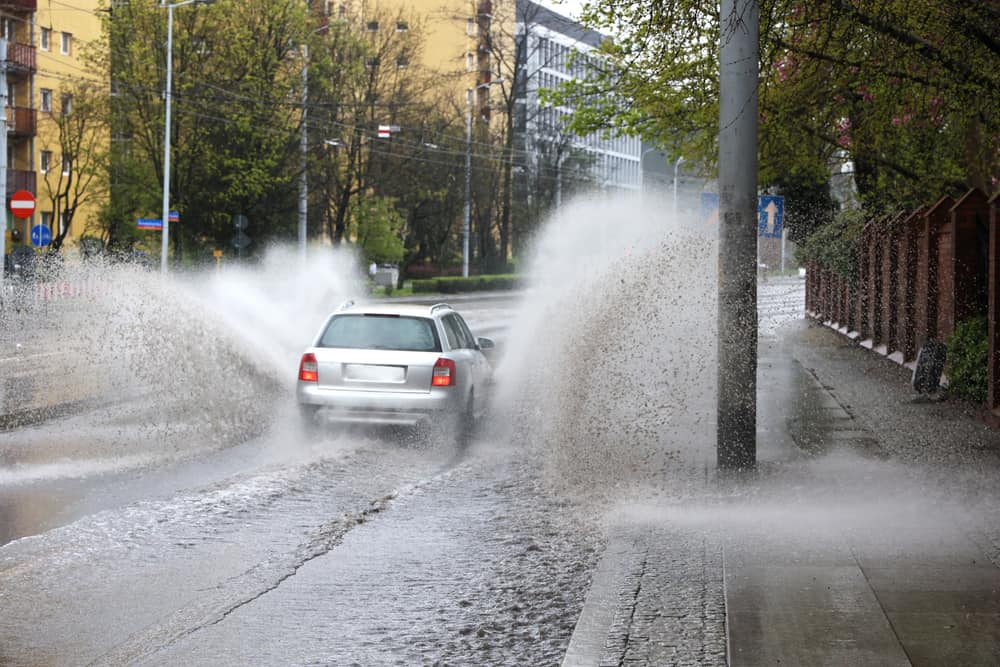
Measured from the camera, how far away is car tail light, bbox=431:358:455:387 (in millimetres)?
13328

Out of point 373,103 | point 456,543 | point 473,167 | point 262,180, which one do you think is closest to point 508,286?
point 473,167

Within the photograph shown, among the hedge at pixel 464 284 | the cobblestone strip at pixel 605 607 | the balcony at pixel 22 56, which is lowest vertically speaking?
the cobblestone strip at pixel 605 607

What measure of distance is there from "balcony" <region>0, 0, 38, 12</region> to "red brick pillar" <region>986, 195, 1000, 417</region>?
50.5m

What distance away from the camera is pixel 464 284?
220ft

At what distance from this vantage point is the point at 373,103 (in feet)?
195

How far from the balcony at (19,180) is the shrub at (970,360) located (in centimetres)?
4719

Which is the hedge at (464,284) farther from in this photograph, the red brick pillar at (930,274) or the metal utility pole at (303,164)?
the red brick pillar at (930,274)

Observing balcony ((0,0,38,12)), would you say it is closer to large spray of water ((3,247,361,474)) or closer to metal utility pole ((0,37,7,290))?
metal utility pole ((0,37,7,290))

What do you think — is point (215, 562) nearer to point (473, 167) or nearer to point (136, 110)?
point (136, 110)

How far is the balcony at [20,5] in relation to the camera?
188 ft

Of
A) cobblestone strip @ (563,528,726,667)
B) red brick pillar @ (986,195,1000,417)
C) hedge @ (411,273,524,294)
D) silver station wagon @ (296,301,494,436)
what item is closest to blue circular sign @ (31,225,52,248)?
hedge @ (411,273,524,294)

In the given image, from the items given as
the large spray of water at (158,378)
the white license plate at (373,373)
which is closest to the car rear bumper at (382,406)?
the white license plate at (373,373)

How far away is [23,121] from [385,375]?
50.3 meters

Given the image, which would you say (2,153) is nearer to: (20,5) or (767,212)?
(767,212)
